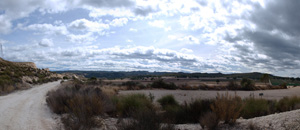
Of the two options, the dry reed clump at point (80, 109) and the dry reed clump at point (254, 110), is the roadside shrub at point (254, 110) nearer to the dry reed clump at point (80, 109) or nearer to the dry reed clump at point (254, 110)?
the dry reed clump at point (254, 110)

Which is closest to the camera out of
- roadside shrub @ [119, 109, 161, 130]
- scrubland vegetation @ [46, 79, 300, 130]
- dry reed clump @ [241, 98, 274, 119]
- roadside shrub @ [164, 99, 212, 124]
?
roadside shrub @ [119, 109, 161, 130]

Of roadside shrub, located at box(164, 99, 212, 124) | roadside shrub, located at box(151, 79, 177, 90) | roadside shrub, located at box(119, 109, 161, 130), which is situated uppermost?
roadside shrub, located at box(119, 109, 161, 130)

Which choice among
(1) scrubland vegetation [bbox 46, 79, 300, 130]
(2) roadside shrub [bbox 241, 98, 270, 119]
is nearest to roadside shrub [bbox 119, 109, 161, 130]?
(1) scrubland vegetation [bbox 46, 79, 300, 130]

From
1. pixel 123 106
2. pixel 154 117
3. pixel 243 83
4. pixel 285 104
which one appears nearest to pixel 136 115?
pixel 154 117

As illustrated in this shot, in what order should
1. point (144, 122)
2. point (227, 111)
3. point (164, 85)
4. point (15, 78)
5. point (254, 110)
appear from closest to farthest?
1. point (144, 122)
2. point (227, 111)
3. point (254, 110)
4. point (15, 78)
5. point (164, 85)

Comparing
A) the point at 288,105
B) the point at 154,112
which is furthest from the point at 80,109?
the point at 288,105

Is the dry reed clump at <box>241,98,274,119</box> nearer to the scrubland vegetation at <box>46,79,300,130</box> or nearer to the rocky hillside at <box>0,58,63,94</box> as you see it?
the scrubland vegetation at <box>46,79,300,130</box>

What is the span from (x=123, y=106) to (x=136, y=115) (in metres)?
5.79

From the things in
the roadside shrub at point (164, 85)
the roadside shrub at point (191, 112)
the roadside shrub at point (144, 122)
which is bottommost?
the roadside shrub at point (164, 85)

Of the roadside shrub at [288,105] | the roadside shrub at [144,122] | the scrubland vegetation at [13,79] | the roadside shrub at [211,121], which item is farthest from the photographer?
the scrubland vegetation at [13,79]

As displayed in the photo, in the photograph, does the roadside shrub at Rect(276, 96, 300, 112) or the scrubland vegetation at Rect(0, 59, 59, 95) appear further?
the scrubland vegetation at Rect(0, 59, 59, 95)

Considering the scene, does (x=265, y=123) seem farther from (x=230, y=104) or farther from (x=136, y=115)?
(x=136, y=115)

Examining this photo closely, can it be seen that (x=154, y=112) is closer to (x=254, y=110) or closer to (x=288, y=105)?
(x=254, y=110)

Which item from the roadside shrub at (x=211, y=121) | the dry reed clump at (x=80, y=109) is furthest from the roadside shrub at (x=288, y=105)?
the dry reed clump at (x=80, y=109)
